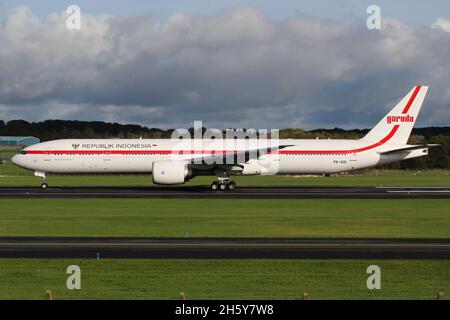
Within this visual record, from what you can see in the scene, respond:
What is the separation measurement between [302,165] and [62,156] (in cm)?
2096

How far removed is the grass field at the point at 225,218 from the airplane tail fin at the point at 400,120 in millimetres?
17418

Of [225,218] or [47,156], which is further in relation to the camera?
[47,156]

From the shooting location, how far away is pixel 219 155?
61.2 metres

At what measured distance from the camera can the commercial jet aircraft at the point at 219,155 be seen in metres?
61.3

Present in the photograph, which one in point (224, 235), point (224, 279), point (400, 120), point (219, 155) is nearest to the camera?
point (224, 279)

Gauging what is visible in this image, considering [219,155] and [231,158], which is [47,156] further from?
[231,158]

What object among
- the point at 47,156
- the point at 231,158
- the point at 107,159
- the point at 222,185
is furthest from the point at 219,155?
the point at 47,156

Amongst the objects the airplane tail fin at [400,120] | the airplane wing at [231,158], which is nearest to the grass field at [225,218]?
the airplane wing at [231,158]

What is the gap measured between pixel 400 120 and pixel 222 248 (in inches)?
1771

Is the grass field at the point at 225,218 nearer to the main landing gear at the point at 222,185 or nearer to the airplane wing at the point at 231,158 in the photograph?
the airplane wing at the point at 231,158

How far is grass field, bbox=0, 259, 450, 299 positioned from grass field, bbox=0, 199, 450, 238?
830cm

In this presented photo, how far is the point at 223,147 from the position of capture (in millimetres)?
63250

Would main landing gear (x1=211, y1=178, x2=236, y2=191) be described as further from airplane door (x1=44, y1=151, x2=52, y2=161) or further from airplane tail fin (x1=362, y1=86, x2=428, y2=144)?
airplane tail fin (x1=362, y1=86, x2=428, y2=144)
